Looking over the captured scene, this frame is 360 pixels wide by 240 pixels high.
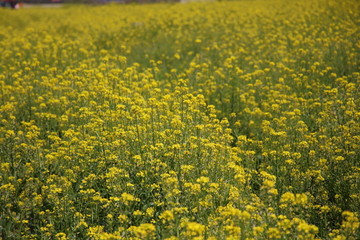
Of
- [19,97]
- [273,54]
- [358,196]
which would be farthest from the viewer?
[273,54]

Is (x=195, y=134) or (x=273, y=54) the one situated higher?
(x=273, y=54)

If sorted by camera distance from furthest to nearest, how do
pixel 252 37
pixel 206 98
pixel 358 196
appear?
pixel 252 37
pixel 206 98
pixel 358 196

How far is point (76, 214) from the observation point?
4.01 metres

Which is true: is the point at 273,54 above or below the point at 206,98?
above

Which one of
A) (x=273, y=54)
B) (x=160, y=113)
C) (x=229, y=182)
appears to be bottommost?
(x=229, y=182)

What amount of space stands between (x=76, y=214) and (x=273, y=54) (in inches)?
251

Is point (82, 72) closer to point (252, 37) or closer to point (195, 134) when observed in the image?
point (195, 134)

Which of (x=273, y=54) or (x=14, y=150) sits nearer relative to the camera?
(x=14, y=150)

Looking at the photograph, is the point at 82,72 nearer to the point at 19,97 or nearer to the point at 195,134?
the point at 19,97

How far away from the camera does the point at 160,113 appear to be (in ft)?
19.2

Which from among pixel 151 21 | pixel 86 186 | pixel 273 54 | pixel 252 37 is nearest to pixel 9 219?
pixel 86 186

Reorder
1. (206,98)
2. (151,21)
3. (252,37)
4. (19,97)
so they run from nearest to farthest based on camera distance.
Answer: (19,97) → (206,98) → (252,37) → (151,21)

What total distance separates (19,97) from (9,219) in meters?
2.81

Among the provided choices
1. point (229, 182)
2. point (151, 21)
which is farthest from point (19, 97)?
point (151, 21)
